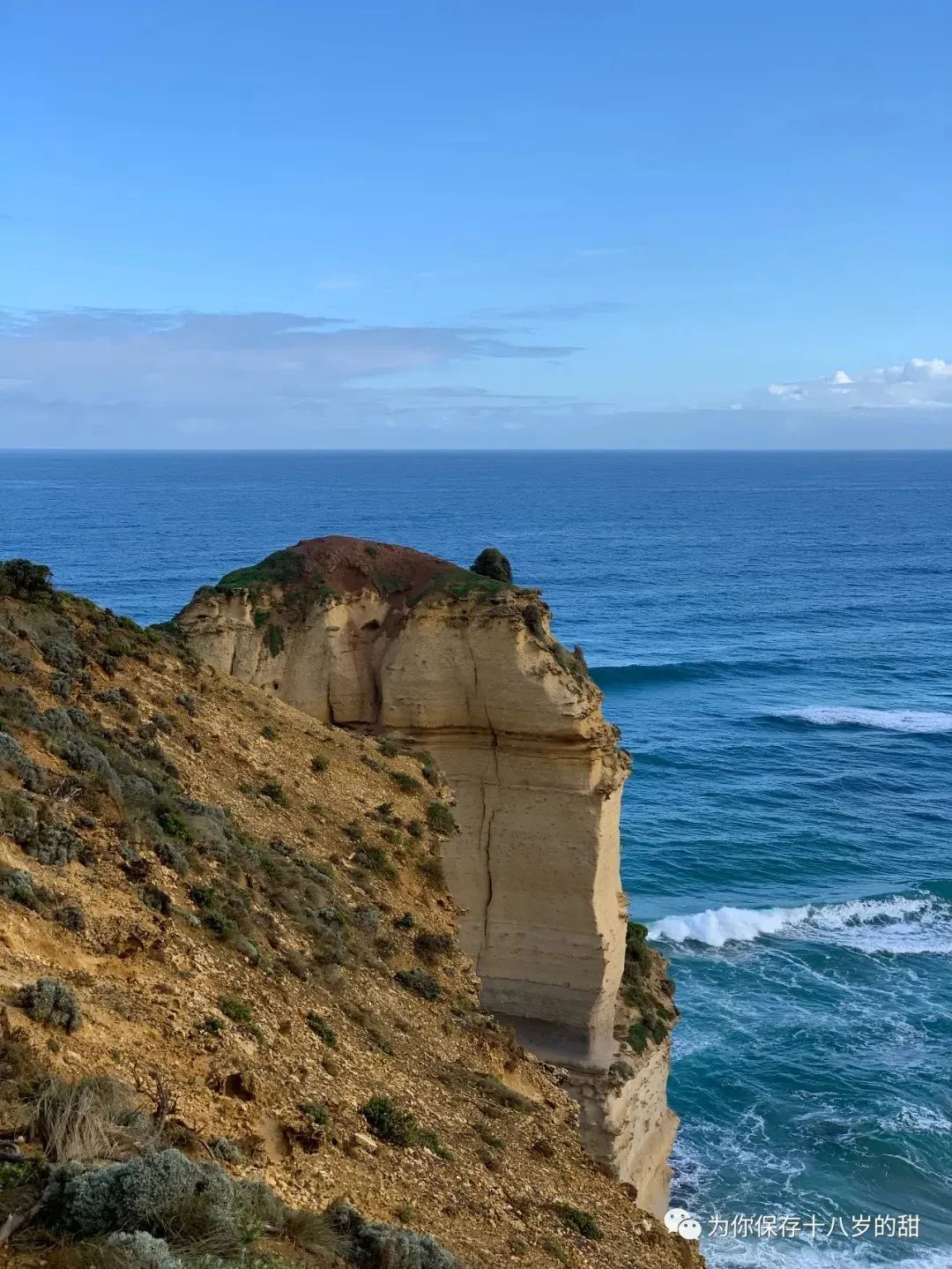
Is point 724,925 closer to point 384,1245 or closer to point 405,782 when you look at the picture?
point 405,782

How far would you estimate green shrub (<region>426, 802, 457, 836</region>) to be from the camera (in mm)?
18672

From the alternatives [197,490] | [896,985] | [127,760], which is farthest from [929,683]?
[197,490]

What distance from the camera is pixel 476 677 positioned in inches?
905

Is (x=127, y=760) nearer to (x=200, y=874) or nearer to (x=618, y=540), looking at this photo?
(x=200, y=874)

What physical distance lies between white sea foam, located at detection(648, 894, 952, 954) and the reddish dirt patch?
18.0 m

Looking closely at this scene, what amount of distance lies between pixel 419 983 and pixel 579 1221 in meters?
4.12

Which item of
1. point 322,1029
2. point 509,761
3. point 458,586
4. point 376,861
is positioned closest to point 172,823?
point 322,1029

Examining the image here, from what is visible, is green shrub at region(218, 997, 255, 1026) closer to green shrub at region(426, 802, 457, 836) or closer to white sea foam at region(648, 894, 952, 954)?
green shrub at region(426, 802, 457, 836)

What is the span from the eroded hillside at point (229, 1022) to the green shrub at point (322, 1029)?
29 mm

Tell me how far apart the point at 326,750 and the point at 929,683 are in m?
54.9

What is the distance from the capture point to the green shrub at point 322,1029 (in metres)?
11.2

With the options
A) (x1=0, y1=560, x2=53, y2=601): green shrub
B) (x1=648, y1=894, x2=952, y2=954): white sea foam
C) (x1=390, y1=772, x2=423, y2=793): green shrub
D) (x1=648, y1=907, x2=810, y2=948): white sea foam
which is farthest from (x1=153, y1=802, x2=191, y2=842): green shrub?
(x1=648, y1=894, x2=952, y2=954): white sea foam

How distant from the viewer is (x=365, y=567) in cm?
2494

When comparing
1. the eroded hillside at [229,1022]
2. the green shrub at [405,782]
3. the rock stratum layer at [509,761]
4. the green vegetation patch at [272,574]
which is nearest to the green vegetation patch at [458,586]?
the rock stratum layer at [509,761]
